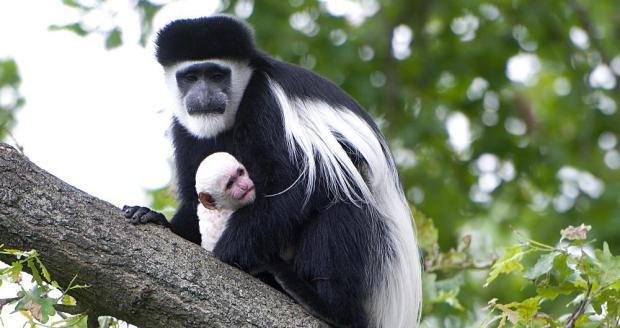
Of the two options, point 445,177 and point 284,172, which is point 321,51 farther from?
point 284,172

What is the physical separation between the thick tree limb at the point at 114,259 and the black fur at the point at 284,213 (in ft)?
1.12

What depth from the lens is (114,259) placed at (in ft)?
7.40

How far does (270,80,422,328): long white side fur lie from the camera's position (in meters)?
2.91

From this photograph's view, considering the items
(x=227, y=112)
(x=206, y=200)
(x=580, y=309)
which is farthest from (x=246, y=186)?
(x=580, y=309)

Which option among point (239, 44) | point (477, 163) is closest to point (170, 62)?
point (239, 44)

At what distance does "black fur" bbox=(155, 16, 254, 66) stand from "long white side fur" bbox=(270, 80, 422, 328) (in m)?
0.24

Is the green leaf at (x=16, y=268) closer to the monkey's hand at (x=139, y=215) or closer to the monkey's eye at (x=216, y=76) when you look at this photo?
the monkey's hand at (x=139, y=215)

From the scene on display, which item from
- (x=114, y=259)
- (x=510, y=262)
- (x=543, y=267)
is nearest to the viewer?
(x=114, y=259)

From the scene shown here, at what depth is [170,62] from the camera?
10.8 feet

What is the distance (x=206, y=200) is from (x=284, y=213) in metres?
0.29

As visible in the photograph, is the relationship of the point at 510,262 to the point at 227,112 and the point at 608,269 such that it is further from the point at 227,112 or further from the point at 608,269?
the point at 227,112

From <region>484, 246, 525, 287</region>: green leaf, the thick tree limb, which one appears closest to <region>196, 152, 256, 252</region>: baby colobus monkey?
the thick tree limb

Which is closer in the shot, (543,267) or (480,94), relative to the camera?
(543,267)

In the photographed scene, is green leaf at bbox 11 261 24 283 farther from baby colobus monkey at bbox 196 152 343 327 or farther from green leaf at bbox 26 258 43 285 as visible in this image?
baby colobus monkey at bbox 196 152 343 327
